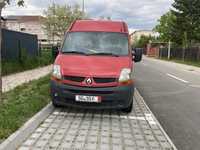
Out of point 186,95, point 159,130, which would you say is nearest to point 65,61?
point 159,130

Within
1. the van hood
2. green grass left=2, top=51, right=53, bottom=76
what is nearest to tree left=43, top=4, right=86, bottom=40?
green grass left=2, top=51, right=53, bottom=76

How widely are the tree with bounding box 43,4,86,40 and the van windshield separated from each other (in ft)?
87.5

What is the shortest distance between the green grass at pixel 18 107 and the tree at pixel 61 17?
26.2 meters

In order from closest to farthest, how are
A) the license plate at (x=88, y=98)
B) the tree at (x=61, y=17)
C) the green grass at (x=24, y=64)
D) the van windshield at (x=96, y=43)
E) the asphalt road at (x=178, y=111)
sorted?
1. the asphalt road at (x=178, y=111)
2. the license plate at (x=88, y=98)
3. the van windshield at (x=96, y=43)
4. the green grass at (x=24, y=64)
5. the tree at (x=61, y=17)

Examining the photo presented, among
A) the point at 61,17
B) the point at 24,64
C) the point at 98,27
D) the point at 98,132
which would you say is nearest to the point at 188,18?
the point at 61,17

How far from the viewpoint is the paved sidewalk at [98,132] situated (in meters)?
5.52

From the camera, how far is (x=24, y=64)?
61.3 ft

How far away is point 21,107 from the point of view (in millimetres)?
7352

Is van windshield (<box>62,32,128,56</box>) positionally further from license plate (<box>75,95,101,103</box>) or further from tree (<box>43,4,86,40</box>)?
tree (<box>43,4,86,40</box>)

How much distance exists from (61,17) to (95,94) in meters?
31.9

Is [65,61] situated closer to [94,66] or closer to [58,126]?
[94,66]

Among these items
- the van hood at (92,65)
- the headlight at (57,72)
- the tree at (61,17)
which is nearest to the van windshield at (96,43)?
the van hood at (92,65)

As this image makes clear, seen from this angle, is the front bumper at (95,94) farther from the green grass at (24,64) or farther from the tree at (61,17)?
the tree at (61,17)

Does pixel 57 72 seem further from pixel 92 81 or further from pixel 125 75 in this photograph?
pixel 125 75
